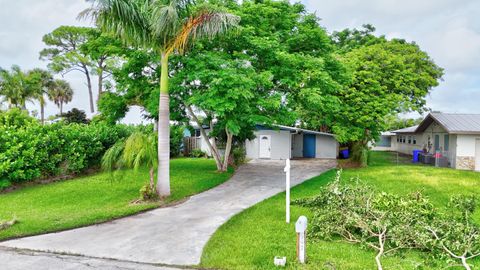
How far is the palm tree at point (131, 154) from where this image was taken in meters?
9.71

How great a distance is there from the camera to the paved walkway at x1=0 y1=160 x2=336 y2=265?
5879 mm

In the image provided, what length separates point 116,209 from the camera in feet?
29.9

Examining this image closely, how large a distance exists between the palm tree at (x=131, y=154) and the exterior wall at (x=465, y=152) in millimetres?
17353

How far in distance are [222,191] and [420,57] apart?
807 inches

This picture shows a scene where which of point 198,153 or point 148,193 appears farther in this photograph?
point 198,153

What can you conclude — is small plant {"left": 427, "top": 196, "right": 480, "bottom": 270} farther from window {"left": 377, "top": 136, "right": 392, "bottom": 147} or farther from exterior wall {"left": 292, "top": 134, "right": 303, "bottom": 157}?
window {"left": 377, "top": 136, "right": 392, "bottom": 147}

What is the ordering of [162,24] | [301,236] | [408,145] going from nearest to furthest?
[301,236] → [162,24] → [408,145]

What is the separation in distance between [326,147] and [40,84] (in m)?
30.0

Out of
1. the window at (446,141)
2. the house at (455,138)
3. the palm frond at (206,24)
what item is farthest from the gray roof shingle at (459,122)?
the palm frond at (206,24)

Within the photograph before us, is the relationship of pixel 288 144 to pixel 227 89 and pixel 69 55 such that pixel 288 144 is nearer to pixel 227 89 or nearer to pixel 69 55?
pixel 227 89

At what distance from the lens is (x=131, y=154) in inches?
383

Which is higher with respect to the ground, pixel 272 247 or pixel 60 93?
pixel 60 93

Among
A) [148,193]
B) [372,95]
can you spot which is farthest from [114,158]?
[372,95]

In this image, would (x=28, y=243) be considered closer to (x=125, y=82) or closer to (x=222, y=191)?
(x=222, y=191)
